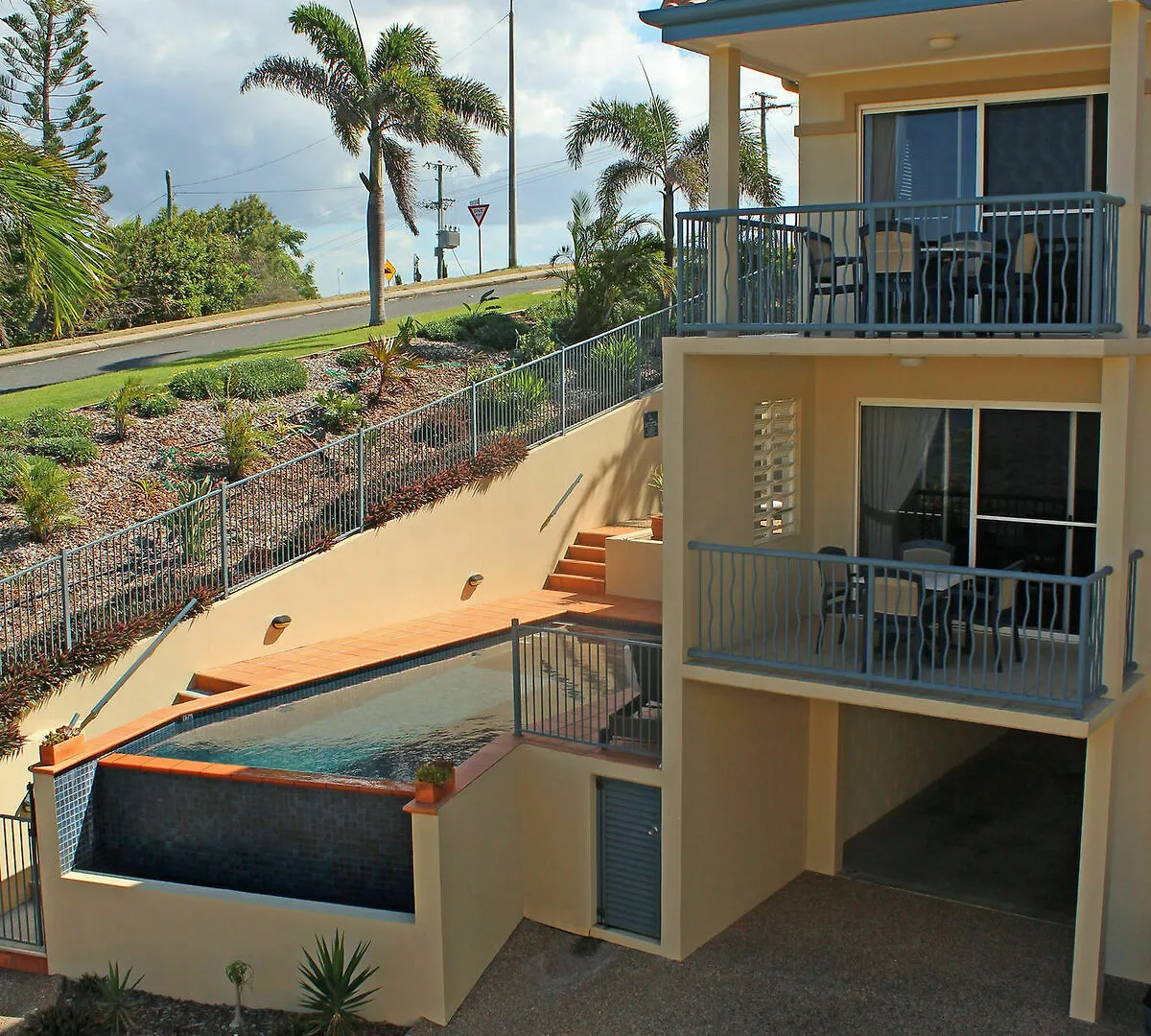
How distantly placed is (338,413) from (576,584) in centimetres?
464

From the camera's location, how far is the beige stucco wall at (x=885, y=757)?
1356cm

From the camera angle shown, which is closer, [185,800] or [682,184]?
[185,800]

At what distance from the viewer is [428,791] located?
35.2ft

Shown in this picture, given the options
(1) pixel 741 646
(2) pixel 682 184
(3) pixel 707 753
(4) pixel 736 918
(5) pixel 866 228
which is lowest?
(4) pixel 736 918

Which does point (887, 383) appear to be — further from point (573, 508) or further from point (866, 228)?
point (573, 508)

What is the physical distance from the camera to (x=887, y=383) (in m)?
12.4

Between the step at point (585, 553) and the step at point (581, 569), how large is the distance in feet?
0.30

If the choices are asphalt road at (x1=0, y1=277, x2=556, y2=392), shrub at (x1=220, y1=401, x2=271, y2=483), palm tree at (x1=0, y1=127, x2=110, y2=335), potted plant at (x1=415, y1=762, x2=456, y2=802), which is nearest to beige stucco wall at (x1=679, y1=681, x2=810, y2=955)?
potted plant at (x1=415, y1=762, x2=456, y2=802)

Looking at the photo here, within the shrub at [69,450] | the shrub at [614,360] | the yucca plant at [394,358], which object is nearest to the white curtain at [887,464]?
the shrub at [614,360]

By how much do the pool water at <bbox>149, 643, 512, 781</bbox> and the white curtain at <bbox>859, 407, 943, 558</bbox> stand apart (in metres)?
4.17

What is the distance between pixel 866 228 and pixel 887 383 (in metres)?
2.14

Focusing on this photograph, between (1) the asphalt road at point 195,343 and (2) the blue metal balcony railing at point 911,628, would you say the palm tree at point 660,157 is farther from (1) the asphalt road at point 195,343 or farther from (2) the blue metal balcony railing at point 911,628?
(2) the blue metal balcony railing at point 911,628

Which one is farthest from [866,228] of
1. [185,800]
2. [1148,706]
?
[185,800]

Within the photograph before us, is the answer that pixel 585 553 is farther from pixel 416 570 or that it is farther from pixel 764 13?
pixel 764 13
